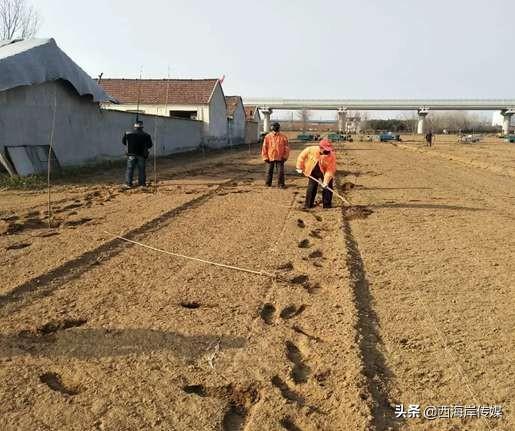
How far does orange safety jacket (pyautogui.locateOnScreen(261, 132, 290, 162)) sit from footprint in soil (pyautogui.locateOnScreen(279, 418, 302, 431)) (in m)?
9.93

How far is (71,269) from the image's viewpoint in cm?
561

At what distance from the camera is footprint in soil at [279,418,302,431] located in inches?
115

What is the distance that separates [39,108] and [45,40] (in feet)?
6.94

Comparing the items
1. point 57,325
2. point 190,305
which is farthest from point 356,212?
point 57,325

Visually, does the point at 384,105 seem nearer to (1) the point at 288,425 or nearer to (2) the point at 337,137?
(2) the point at 337,137

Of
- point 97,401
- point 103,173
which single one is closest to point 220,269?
point 97,401

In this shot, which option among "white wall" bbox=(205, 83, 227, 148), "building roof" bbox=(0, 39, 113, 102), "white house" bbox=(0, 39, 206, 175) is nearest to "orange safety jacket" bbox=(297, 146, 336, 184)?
"white house" bbox=(0, 39, 206, 175)

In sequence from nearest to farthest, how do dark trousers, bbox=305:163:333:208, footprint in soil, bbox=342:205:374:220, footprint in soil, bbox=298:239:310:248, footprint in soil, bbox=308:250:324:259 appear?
footprint in soil, bbox=308:250:324:259
footprint in soil, bbox=298:239:310:248
footprint in soil, bbox=342:205:374:220
dark trousers, bbox=305:163:333:208

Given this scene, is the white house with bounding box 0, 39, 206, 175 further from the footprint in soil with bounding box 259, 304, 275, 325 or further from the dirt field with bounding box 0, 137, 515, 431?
the footprint in soil with bounding box 259, 304, 275, 325

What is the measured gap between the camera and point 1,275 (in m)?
5.34

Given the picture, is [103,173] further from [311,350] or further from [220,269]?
[311,350]

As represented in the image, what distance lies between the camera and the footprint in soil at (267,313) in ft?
14.5

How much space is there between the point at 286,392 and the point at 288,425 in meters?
0.34

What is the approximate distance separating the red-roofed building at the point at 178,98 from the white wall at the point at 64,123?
43.0 feet
